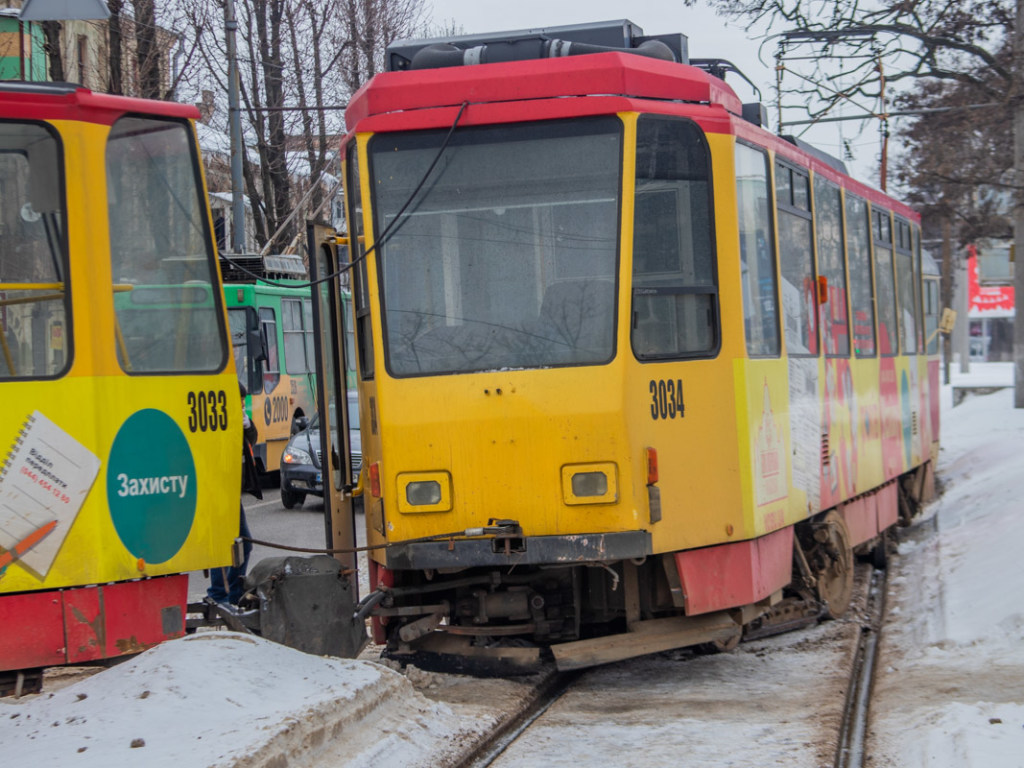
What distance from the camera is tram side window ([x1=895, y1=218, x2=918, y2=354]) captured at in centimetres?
1338

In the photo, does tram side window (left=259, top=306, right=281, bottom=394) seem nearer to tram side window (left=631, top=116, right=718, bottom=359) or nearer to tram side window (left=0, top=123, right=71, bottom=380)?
tram side window (left=631, top=116, right=718, bottom=359)

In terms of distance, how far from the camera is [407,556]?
23.7 ft

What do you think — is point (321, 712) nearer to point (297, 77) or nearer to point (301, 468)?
point (301, 468)

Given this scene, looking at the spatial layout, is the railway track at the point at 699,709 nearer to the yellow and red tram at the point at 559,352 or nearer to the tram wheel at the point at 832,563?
the tram wheel at the point at 832,563

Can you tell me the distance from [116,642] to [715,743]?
2.83 meters

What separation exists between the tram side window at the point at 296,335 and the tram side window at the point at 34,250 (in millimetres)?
15502

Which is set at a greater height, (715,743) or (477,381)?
(477,381)

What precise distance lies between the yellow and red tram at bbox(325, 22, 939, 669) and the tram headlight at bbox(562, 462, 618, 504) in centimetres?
1

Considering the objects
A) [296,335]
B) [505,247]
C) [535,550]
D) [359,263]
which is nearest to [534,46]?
[505,247]

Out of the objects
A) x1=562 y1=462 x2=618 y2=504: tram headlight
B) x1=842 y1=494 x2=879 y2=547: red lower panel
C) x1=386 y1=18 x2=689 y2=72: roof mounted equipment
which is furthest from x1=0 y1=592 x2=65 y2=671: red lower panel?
x1=842 y1=494 x2=879 y2=547: red lower panel

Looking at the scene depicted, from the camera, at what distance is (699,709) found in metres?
7.21

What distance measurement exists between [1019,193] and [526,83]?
849 cm

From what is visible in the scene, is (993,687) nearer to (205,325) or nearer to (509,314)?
(509,314)

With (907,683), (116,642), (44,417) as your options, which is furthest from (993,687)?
(44,417)
